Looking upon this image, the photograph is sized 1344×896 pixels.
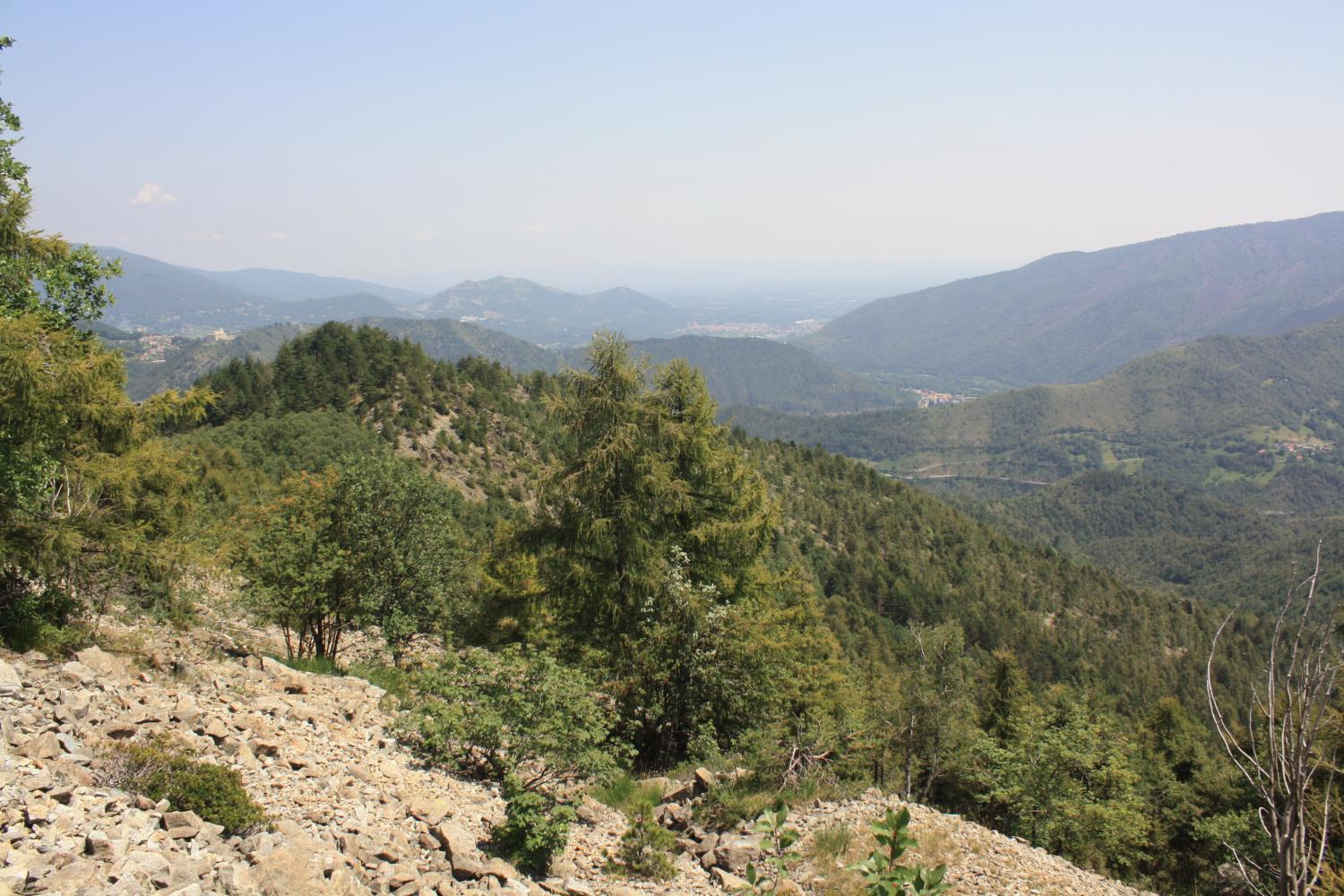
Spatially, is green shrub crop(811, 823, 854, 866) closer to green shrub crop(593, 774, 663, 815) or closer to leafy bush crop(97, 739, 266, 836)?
green shrub crop(593, 774, 663, 815)

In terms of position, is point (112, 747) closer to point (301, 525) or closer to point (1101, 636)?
point (301, 525)

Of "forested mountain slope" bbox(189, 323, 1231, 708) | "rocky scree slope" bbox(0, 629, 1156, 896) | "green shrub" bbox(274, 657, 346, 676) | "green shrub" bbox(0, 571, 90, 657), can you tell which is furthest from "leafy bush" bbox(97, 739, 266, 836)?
"forested mountain slope" bbox(189, 323, 1231, 708)

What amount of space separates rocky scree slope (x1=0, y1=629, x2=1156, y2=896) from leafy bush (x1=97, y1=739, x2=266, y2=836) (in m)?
0.17

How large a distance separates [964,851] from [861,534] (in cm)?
7223

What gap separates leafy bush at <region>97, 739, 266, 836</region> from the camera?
6.40m

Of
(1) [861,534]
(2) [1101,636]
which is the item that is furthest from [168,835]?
(2) [1101,636]

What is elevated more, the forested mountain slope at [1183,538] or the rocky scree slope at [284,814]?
the rocky scree slope at [284,814]

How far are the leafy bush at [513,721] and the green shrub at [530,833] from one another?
85 centimetres

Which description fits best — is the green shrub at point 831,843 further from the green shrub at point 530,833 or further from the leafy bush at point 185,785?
the leafy bush at point 185,785

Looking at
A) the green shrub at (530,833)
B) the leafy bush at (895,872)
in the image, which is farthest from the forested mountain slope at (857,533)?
the leafy bush at (895,872)

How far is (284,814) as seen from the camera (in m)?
7.03

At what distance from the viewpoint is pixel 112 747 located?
691 cm

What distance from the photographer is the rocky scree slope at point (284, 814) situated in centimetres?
548

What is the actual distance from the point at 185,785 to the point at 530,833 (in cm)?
352
